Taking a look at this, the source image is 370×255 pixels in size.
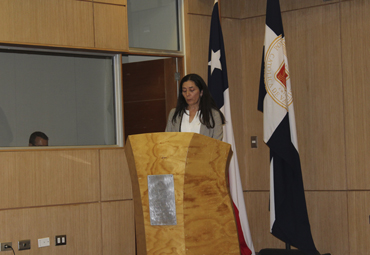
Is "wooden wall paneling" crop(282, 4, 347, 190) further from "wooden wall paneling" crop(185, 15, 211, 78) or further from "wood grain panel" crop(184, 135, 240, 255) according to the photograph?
"wood grain panel" crop(184, 135, 240, 255)

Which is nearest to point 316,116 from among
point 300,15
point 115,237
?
point 300,15

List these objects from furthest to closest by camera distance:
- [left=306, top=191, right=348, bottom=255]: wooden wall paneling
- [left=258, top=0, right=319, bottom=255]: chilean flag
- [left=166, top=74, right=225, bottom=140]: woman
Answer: [left=306, top=191, right=348, bottom=255]: wooden wall paneling
[left=258, top=0, right=319, bottom=255]: chilean flag
[left=166, top=74, right=225, bottom=140]: woman

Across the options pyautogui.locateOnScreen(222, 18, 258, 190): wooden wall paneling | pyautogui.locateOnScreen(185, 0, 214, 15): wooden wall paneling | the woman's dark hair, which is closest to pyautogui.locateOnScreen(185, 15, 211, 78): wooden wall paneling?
pyautogui.locateOnScreen(185, 0, 214, 15): wooden wall paneling

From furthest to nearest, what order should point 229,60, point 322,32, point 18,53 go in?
point 229,60, point 322,32, point 18,53

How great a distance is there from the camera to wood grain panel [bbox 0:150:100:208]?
12.4 ft

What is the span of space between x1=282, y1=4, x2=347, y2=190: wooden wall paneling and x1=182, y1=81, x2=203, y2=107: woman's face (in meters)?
1.80

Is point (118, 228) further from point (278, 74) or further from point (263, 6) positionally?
point (263, 6)

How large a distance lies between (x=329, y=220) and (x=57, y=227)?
269 cm

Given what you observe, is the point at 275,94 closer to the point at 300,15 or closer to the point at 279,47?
the point at 279,47

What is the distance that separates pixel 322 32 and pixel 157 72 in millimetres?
1793

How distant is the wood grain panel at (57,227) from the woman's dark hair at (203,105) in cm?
138

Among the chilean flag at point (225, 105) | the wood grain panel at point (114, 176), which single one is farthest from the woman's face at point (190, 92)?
the wood grain panel at point (114, 176)

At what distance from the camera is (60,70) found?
164 inches

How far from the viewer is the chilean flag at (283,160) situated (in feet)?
13.4
